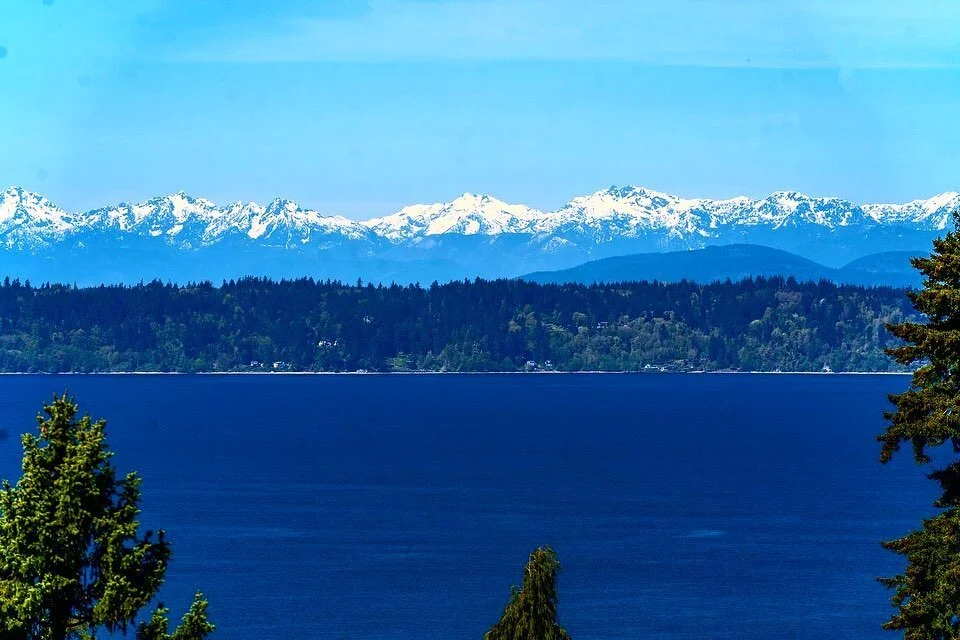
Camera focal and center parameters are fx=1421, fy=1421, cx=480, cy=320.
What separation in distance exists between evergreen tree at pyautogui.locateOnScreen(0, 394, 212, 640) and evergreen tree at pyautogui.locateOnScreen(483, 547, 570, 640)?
22.9 feet

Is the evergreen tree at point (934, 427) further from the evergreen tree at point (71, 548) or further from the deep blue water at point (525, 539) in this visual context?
the deep blue water at point (525, 539)

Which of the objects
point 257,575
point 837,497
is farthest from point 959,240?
point 837,497

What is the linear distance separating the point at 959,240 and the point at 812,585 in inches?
2754

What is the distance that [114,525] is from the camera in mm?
31828

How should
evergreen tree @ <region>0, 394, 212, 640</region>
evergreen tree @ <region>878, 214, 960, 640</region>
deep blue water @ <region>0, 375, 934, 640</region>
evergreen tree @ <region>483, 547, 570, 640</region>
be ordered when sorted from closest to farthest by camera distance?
evergreen tree @ <region>0, 394, 212, 640</region> < evergreen tree @ <region>483, 547, 570, 640</region> < evergreen tree @ <region>878, 214, 960, 640</region> < deep blue water @ <region>0, 375, 934, 640</region>

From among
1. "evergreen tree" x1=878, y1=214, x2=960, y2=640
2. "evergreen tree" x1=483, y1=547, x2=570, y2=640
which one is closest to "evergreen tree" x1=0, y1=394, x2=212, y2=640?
"evergreen tree" x1=483, y1=547, x2=570, y2=640

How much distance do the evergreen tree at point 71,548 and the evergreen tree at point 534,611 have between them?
6985mm

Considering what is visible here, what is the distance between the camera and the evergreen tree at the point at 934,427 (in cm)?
3831

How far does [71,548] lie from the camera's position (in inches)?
1245

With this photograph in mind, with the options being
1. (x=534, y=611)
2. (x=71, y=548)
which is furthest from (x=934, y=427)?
(x=71, y=548)

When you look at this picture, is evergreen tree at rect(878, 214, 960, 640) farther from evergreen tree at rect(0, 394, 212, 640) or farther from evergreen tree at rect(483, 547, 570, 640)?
evergreen tree at rect(0, 394, 212, 640)

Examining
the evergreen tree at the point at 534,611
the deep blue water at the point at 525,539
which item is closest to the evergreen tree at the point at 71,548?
the evergreen tree at the point at 534,611

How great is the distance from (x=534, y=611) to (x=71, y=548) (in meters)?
10.5

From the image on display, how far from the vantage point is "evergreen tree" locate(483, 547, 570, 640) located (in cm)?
3256
